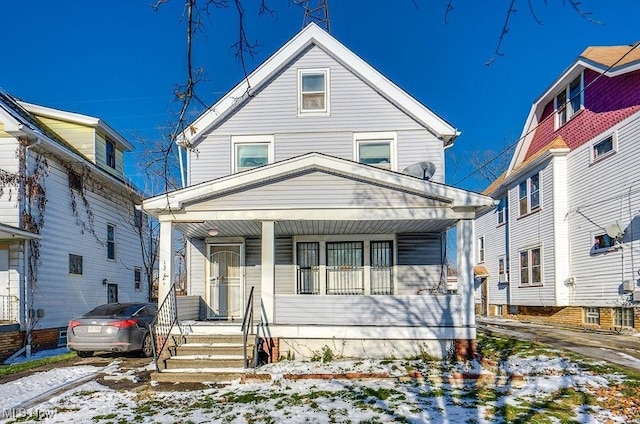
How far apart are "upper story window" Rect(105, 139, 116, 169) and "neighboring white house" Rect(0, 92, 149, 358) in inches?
1.5

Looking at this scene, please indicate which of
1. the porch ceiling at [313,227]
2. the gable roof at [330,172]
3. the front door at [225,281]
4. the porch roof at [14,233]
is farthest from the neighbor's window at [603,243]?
the porch roof at [14,233]

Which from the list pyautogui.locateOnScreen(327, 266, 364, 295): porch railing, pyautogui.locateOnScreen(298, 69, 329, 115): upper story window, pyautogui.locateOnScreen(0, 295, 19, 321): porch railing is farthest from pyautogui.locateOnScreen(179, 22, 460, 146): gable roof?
pyautogui.locateOnScreen(0, 295, 19, 321): porch railing

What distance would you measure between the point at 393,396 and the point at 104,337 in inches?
253

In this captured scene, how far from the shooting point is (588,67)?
14.7m

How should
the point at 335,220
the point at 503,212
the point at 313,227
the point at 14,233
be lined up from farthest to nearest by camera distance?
the point at 503,212 → the point at 14,233 → the point at 313,227 → the point at 335,220

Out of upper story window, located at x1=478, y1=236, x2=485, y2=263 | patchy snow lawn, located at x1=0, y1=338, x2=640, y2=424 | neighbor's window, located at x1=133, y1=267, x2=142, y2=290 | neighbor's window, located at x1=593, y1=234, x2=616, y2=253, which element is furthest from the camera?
upper story window, located at x1=478, y1=236, x2=485, y2=263

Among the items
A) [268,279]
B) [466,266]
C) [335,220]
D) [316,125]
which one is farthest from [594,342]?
[316,125]

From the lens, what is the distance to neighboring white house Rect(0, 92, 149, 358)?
38.2 ft

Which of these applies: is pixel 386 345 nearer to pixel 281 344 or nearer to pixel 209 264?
pixel 281 344

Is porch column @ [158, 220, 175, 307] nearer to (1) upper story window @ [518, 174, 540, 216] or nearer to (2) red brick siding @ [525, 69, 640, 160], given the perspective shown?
(2) red brick siding @ [525, 69, 640, 160]

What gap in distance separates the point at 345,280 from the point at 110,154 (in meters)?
10.7

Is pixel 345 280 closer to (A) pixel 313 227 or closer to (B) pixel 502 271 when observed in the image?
(A) pixel 313 227

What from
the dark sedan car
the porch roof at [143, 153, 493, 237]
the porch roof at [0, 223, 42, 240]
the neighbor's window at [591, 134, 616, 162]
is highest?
the neighbor's window at [591, 134, 616, 162]

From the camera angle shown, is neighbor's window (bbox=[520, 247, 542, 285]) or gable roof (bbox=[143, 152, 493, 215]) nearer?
gable roof (bbox=[143, 152, 493, 215])
